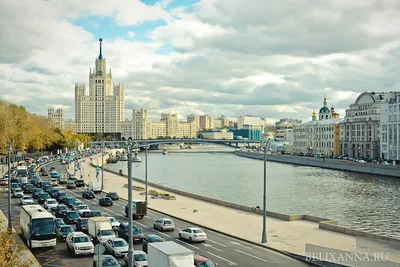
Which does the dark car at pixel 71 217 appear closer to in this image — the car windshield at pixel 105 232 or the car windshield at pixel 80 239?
the car windshield at pixel 105 232

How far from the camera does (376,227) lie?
104 ft

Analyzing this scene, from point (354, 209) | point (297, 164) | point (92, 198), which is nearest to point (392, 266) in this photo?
point (354, 209)

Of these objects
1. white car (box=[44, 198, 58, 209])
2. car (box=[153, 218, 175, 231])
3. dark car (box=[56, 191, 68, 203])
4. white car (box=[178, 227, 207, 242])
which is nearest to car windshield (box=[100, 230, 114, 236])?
white car (box=[178, 227, 207, 242])

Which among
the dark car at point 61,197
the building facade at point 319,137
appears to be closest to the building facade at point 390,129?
the building facade at point 319,137

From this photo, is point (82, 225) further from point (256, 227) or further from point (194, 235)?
point (256, 227)

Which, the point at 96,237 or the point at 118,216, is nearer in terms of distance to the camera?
the point at 96,237

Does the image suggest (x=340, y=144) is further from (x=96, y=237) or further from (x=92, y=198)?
(x=96, y=237)

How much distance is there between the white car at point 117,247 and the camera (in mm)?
18469

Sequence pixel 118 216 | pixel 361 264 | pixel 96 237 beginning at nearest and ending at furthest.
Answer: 1. pixel 361 264
2. pixel 96 237
3. pixel 118 216

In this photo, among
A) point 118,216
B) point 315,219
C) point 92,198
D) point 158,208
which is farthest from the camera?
point 92,198

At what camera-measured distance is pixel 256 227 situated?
26297mm

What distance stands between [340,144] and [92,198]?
259 feet

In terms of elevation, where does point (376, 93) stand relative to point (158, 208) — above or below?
above

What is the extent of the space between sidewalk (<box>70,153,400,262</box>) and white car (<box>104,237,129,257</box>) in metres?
6.55
